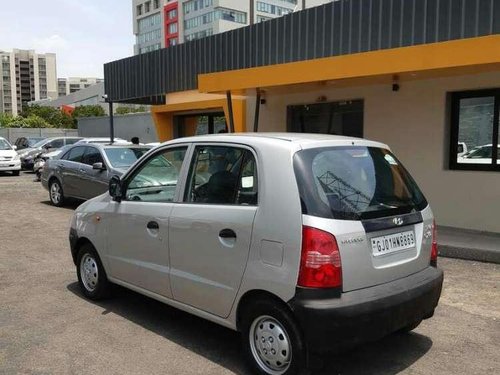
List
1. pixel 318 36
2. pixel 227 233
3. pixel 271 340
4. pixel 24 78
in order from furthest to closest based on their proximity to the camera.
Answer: pixel 24 78, pixel 318 36, pixel 227 233, pixel 271 340

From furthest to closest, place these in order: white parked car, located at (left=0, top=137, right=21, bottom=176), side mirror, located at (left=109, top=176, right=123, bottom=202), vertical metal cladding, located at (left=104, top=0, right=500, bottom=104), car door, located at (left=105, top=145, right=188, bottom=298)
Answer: white parked car, located at (left=0, top=137, right=21, bottom=176)
vertical metal cladding, located at (left=104, top=0, right=500, bottom=104)
side mirror, located at (left=109, top=176, right=123, bottom=202)
car door, located at (left=105, top=145, right=188, bottom=298)

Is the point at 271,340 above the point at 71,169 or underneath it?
underneath

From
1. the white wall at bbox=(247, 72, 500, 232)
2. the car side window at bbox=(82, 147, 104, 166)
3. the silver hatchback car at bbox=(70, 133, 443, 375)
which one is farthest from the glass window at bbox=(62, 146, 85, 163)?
the silver hatchback car at bbox=(70, 133, 443, 375)

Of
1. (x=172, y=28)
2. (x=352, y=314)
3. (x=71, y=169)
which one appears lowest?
(x=352, y=314)

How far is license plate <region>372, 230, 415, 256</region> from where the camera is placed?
3.53 m

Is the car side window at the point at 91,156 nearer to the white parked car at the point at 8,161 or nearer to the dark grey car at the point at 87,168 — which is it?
the dark grey car at the point at 87,168

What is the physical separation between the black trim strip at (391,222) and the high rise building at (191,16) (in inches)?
3546

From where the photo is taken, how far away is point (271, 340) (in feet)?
11.6

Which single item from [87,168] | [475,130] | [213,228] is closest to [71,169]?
[87,168]

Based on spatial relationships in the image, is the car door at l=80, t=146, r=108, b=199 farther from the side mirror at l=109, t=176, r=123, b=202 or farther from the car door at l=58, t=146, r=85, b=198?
the side mirror at l=109, t=176, r=123, b=202

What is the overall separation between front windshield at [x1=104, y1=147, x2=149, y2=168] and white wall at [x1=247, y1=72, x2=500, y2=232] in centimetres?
382

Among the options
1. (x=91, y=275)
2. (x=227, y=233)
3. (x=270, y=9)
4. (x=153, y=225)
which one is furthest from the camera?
(x=270, y=9)

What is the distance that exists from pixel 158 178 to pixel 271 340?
2.00m

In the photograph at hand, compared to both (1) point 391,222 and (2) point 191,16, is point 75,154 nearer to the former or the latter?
(1) point 391,222
